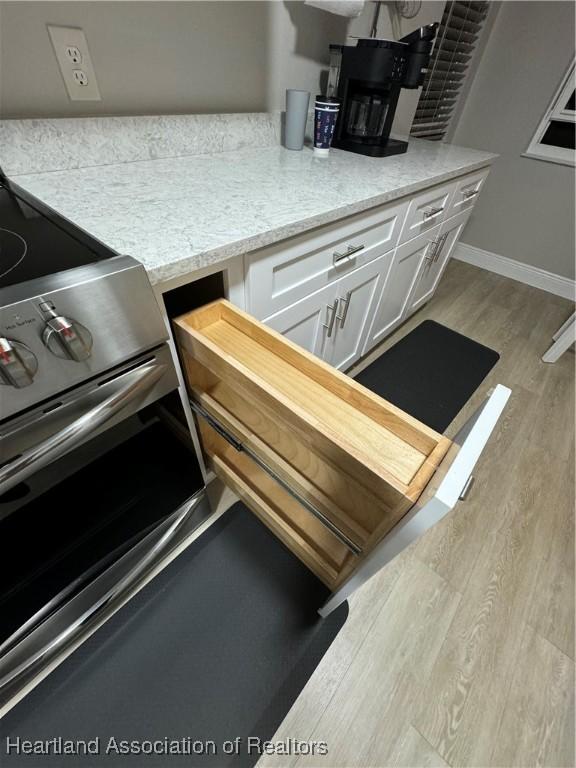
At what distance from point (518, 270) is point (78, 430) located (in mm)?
3139

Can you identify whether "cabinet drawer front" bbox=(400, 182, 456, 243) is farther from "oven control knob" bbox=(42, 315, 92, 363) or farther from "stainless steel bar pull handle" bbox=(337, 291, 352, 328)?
"oven control knob" bbox=(42, 315, 92, 363)

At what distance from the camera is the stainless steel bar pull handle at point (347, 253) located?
0.92 m

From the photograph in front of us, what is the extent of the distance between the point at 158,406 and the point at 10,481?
0.26 meters

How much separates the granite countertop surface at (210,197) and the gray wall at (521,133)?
1.79 meters

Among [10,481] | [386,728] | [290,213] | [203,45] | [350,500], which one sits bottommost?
[386,728]

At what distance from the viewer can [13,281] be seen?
442mm

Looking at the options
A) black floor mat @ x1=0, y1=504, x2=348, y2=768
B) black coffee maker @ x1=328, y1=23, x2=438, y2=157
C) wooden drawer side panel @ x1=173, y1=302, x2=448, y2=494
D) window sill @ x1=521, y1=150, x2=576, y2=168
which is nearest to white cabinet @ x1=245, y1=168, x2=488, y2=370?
wooden drawer side panel @ x1=173, y1=302, x2=448, y2=494

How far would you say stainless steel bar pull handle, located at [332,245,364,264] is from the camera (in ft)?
3.02

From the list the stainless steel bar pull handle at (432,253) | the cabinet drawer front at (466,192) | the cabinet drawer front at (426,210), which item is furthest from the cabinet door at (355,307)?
the cabinet drawer front at (466,192)

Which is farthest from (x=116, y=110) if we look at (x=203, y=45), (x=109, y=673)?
(x=109, y=673)

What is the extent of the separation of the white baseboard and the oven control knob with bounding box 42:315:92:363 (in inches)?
114

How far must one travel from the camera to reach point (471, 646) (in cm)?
93

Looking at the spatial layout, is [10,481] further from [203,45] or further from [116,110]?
[203,45]

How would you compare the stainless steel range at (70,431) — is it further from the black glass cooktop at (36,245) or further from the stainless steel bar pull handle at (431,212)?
the stainless steel bar pull handle at (431,212)
